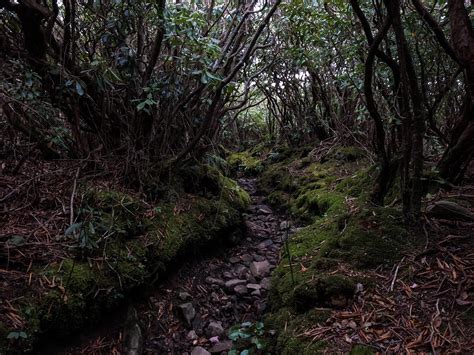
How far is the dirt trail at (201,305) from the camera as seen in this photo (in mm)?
2463

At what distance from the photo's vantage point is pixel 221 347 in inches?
97.5

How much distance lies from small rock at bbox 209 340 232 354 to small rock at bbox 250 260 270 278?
3.37 ft

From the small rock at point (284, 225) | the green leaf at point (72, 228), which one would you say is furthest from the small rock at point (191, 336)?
the small rock at point (284, 225)

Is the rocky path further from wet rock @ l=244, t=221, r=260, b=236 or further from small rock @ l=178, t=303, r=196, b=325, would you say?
wet rock @ l=244, t=221, r=260, b=236

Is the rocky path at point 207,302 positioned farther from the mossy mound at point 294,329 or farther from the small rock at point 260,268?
the mossy mound at point 294,329

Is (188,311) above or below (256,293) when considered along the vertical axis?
below

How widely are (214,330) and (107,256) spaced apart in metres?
1.03

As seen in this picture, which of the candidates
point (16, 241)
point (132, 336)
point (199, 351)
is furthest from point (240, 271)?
point (16, 241)

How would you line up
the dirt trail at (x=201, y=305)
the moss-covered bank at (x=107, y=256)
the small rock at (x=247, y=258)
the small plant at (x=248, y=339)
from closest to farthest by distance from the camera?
the moss-covered bank at (x=107, y=256)
the small plant at (x=248, y=339)
the dirt trail at (x=201, y=305)
the small rock at (x=247, y=258)

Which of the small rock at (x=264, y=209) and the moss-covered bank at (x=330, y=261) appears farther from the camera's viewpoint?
the small rock at (x=264, y=209)

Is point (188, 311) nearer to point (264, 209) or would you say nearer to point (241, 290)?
point (241, 290)

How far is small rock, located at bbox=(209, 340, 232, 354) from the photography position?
2.45m

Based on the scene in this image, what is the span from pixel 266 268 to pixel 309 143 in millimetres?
4888

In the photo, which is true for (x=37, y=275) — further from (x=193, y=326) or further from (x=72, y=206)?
(x=193, y=326)
